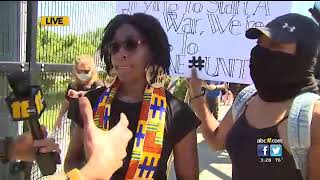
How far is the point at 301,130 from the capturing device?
193 centimetres

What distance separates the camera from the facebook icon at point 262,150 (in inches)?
81.3

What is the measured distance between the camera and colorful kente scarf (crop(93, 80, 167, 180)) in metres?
2.13

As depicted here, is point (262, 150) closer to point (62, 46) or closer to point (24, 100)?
point (24, 100)

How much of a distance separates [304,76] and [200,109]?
0.71 m

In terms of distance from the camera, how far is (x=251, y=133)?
7.04ft

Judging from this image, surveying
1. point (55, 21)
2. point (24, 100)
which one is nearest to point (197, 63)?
point (24, 100)

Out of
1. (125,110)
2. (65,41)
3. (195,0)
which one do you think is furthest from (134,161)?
(65,41)

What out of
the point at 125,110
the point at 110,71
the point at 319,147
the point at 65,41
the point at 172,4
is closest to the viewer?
the point at 319,147

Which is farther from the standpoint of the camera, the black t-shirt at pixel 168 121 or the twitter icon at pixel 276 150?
the black t-shirt at pixel 168 121

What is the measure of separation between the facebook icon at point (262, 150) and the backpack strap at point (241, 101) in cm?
29

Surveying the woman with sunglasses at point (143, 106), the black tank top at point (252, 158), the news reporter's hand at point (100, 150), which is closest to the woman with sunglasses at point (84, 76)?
the woman with sunglasses at point (143, 106)

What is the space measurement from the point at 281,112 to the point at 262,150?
0.59 ft

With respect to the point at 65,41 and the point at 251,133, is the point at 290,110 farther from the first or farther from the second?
the point at 65,41

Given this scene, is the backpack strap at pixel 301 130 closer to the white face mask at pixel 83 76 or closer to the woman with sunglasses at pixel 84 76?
the woman with sunglasses at pixel 84 76
